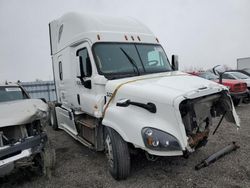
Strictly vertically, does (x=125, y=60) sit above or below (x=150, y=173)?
above

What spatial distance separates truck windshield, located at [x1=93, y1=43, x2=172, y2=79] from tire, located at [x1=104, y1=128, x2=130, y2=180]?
1.22m

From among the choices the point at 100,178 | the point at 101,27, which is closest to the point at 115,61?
the point at 101,27

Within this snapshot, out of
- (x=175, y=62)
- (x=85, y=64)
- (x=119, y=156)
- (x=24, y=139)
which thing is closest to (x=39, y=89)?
(x=85, y=64)

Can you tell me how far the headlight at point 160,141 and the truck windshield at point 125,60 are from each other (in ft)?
5.10

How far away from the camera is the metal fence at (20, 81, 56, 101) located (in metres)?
12.9

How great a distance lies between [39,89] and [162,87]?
11.2m

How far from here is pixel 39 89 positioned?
13.2 m

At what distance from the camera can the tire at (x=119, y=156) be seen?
3631 millimetres

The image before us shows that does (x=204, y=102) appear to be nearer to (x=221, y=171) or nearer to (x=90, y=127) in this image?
(x=221, y=171)

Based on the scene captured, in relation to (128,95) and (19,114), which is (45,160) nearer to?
(19,114)

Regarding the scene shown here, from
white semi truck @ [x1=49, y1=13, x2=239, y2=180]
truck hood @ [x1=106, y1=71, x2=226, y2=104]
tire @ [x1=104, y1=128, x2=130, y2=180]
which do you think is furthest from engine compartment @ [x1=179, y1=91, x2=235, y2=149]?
tire @ [x1=104, y1=128, x2=130, y2=180]

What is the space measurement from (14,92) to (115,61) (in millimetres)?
2710

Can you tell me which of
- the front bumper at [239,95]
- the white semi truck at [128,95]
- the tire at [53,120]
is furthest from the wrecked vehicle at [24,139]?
the front bumper at [239,95]

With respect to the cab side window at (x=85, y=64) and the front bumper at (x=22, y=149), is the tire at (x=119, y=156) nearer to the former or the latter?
the front bumper at (x=22, y=149)
